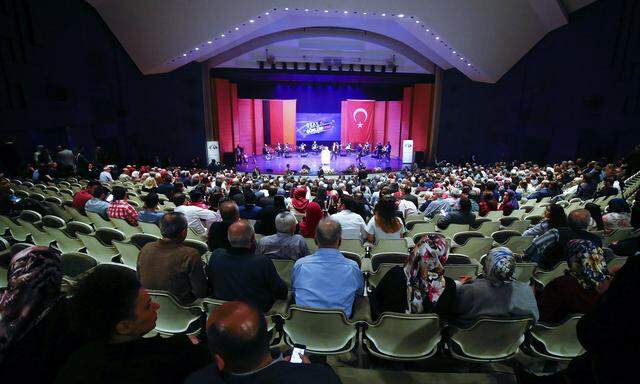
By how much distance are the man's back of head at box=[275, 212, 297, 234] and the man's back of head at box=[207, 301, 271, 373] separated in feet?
6.75

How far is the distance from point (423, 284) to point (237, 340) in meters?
1.52

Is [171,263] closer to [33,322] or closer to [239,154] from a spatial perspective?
[33,322]

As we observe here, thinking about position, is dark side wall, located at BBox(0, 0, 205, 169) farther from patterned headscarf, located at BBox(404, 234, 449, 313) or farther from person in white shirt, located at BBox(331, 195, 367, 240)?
patterned headscarf, located at BBox(404, 234, 449, 313)

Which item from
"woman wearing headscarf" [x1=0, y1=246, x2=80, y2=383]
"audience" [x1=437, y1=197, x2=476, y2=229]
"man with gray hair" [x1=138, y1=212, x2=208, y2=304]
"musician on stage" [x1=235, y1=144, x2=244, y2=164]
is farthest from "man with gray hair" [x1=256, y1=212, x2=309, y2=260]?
"musician on stage" [x1=235, y1=144, x2=244, y2=164]

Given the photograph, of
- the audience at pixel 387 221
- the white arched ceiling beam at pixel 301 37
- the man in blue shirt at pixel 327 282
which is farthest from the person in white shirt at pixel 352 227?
the white arched ceiling beam at pixel 301 37

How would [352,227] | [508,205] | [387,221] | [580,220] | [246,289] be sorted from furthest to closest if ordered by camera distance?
[508,205] < [352,227] < [387,221] < [580,220] < [246,289]

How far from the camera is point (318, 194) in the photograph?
718 centimetres

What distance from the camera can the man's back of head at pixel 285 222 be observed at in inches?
130

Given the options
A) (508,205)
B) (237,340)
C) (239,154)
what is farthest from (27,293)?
(239,154)

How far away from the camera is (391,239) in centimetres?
420

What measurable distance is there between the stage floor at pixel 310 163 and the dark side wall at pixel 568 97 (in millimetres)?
4730

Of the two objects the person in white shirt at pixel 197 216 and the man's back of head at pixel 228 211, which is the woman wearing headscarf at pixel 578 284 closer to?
the man's back of head at pixel 228 211

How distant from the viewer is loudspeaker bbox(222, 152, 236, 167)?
20344 mm

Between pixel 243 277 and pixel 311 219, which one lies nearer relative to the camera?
pixel 243 277
